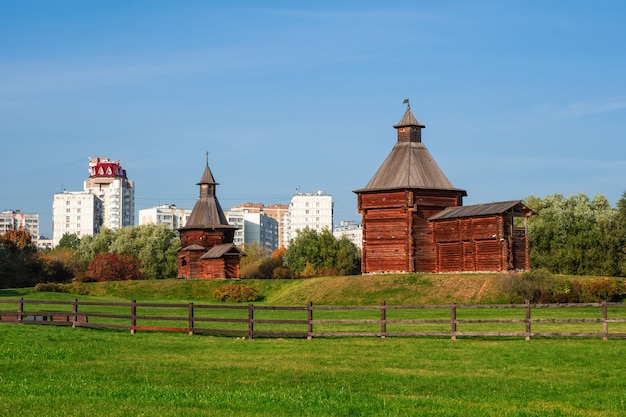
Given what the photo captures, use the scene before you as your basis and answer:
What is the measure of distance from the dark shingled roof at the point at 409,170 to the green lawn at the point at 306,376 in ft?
124

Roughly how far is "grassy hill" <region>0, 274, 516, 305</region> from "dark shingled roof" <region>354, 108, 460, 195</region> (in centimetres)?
712

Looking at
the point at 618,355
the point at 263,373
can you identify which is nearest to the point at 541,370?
the point at 618,355

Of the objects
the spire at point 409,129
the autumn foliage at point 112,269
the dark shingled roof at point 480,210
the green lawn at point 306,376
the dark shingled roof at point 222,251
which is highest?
the spire at point 409,129

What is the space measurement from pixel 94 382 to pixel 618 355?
13720mm

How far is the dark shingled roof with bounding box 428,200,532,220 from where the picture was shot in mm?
61406

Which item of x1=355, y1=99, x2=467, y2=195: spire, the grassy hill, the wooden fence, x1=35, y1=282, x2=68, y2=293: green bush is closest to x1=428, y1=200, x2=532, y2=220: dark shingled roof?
x1=355, y1=99, x2=467, y2=195: spire

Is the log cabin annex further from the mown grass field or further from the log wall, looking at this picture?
the mown grass field

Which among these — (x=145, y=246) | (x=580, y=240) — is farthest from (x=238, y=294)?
(x=145, y=246)

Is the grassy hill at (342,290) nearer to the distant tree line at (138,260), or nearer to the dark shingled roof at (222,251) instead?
the dark shingled roof at (222,251)

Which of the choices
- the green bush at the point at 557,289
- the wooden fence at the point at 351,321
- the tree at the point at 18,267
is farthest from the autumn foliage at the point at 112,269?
the green bush at the point at 557,289

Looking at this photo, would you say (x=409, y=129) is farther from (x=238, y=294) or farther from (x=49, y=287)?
(x=49, y=287)

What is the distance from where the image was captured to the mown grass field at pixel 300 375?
1673cm

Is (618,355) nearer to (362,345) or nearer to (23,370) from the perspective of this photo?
(362,345)

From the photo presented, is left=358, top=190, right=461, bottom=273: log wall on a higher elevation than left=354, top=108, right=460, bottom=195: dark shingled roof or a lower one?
lower
